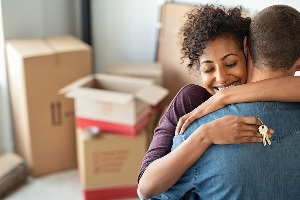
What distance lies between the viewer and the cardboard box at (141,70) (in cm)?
285

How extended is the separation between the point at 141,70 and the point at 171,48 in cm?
29

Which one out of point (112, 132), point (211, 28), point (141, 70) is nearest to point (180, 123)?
point (211, 28)

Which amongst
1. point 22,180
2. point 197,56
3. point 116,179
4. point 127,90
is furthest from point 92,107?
point 197,56

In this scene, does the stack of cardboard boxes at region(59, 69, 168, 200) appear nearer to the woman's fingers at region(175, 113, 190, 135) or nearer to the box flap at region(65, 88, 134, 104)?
the box flap at region(65, 88, 134, 104)

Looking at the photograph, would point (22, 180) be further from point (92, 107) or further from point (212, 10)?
point (212, 10)

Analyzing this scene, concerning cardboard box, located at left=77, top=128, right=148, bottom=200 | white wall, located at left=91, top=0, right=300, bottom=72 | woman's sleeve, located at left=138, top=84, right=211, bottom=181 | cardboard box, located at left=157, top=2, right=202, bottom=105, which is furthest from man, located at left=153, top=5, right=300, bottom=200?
white wall, located at left=91, top=0, right=300, bottom=72

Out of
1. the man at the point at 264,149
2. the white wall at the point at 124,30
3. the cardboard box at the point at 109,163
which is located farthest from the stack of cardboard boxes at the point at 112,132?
the man at the point at 264,149

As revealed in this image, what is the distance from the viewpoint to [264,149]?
89 centimetres

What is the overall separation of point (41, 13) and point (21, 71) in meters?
0.72

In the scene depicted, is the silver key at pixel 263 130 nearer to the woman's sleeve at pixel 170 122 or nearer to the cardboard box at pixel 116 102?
the woman's sleeve at pixel 170 122

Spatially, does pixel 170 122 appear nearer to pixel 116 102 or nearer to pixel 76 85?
pixel 116 102

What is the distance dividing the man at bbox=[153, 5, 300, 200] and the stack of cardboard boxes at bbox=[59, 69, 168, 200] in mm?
1510

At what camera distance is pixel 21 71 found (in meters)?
2.72

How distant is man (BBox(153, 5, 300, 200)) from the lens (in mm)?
880
